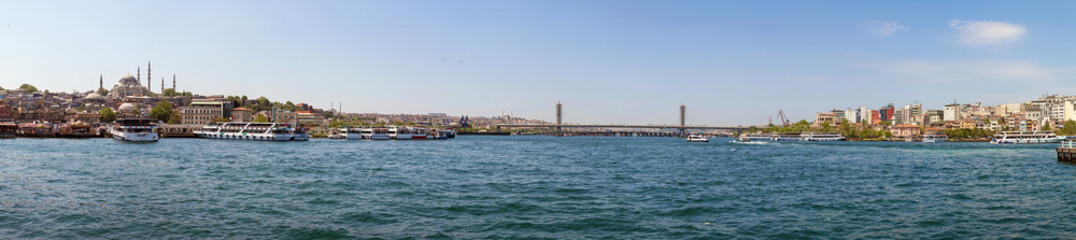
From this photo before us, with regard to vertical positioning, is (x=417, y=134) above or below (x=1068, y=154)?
above

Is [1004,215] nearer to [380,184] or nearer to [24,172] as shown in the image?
[380,184]

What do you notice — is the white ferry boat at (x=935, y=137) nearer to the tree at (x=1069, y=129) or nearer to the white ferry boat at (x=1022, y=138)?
the white ferry boat at (x=1022, y=138)

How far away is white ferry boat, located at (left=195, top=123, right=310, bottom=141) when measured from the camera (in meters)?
80.6

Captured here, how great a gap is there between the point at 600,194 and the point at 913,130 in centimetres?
15821

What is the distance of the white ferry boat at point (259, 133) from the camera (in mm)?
80562

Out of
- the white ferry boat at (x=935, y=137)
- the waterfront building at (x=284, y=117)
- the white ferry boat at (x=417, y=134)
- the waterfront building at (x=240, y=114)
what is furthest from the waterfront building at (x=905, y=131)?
the waterfront building at (x=240, y=114)

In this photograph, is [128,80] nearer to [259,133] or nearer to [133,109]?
[133,109]

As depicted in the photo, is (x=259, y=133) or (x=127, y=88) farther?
(x=127, y=88)

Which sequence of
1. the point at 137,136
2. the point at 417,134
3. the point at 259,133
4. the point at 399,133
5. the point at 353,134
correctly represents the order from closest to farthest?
1. the point at 137,136
2. the point at 259,133
3. the point at 353,134
4. the point at 399,133
5. the point at 417,134

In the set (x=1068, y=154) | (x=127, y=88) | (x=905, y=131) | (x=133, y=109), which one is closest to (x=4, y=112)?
(x=133, y=109)

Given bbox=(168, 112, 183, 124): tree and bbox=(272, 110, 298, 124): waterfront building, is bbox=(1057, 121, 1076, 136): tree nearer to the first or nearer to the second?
bbox=(272, 110, 298, 124): waterfront building

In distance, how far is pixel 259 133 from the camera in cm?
8325

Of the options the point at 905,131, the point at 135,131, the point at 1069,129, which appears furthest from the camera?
the point at 905,131

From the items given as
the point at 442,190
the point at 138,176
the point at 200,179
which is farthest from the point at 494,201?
the point at 138,176
